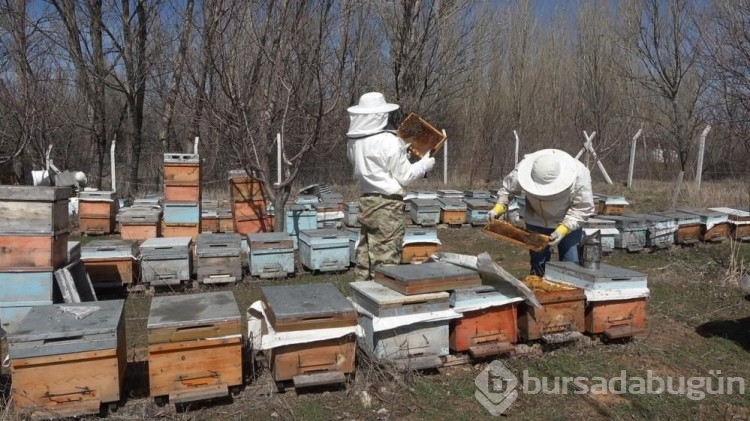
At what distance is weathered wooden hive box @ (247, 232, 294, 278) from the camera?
21.1 ft

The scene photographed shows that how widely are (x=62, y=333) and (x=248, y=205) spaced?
5.40 meters

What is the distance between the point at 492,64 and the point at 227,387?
19.6m

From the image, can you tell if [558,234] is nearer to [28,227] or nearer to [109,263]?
[28,227]

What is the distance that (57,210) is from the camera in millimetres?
4578

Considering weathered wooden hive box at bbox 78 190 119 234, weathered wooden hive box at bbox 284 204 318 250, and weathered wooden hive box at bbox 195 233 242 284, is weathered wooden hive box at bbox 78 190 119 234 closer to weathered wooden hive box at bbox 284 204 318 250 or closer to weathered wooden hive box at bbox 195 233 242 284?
weathered wooden hive box at bbox 284 204 318 250

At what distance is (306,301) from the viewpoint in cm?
335

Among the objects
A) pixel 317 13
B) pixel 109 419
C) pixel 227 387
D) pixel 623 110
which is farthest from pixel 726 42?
pixel 623 110

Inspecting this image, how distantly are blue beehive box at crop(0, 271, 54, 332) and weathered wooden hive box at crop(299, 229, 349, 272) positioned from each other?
2834mm

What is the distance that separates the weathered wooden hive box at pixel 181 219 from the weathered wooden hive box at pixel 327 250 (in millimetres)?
2002

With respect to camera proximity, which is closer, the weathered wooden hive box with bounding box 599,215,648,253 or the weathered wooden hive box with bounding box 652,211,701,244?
the weathered wooden hive box with bounding box 599,215,648,253

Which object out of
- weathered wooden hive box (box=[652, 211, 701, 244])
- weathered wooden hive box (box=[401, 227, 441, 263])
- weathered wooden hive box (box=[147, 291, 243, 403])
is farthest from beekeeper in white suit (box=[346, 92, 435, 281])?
weathered wooden hive box (box=[652, 211, 701, 244])

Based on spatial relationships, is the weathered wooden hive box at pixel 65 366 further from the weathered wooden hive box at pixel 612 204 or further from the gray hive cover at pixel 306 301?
the weathered wooden hive box at pixel 612 204

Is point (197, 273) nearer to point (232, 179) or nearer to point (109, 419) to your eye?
point (232, 179)

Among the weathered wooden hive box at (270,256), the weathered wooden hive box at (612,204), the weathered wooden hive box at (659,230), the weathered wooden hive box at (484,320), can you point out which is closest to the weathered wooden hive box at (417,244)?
the weathered wooden hive box at (270,256)
